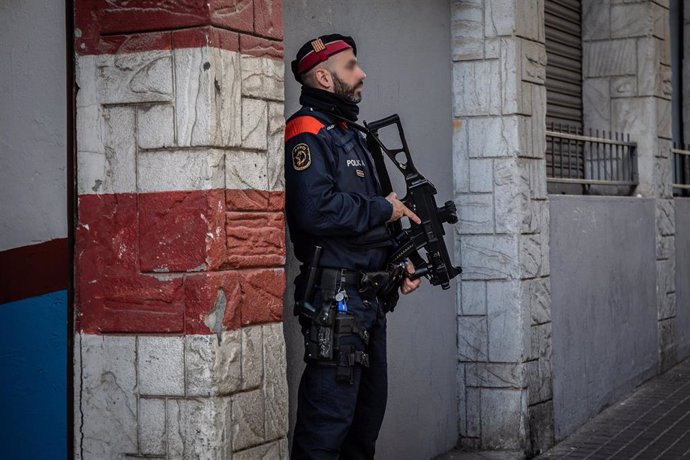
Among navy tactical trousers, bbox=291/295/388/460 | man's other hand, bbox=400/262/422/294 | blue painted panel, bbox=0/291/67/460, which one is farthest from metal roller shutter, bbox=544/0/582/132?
blue painted panel, bbox=0/291/67/460

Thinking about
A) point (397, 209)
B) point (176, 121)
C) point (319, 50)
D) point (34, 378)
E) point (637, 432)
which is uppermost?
point (319, 50)

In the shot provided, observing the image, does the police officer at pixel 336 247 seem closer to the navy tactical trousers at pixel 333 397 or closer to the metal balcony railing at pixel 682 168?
the navy tactical trousers at pixel 333 397

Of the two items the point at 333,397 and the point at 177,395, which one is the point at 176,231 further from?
the point at 333,397

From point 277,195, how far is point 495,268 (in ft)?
10.2

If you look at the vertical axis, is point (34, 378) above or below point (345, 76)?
below

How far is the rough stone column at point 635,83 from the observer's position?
10.6m

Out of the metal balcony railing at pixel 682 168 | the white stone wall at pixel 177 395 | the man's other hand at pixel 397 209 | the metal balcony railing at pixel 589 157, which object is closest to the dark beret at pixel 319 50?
the man's other hand at pixel 397 209

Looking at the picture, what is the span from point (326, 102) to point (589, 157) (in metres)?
5.44

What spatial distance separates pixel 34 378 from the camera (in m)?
4.63

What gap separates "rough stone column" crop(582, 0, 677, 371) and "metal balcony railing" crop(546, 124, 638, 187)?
104mm

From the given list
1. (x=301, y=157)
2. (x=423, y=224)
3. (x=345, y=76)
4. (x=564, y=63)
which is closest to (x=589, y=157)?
(x=564, y=63)

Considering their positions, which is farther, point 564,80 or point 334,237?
point 564,80

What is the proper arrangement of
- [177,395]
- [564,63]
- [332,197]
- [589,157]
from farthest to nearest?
[564,63], [589,157], [332,197], [177,395]

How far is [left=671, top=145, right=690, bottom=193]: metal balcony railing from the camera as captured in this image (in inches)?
487
